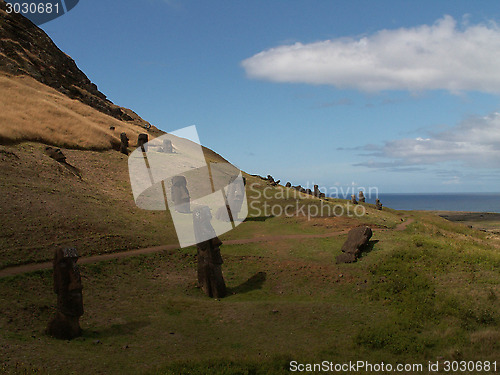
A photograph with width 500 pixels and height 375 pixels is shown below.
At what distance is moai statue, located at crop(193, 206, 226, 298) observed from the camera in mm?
28078

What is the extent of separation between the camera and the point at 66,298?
19.8 metres

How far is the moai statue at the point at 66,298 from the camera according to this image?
19547 millimetres

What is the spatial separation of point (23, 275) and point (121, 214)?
16801 millimetres

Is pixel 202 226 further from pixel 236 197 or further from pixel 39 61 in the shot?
pixel 39 61

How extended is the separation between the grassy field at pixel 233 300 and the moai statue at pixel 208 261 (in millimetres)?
791

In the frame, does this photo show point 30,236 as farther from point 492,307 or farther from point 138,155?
point 138,155

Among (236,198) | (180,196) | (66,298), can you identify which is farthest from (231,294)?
(236,198)

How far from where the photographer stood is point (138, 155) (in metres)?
70.3

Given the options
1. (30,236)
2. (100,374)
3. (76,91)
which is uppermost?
(76,91)

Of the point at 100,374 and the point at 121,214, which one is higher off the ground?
the point at 121,214

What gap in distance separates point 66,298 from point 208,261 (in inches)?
424

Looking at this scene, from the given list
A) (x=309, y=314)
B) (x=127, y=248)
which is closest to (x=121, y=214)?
(x=127, y=248)

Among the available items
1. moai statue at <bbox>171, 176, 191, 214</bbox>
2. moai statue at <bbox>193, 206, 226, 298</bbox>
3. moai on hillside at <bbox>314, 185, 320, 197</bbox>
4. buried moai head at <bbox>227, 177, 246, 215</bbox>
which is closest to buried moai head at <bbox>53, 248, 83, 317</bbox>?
moai statue at <bbox>193, 206, 226, 298</bbox>

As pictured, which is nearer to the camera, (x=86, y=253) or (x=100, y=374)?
(x=100, y=374)
